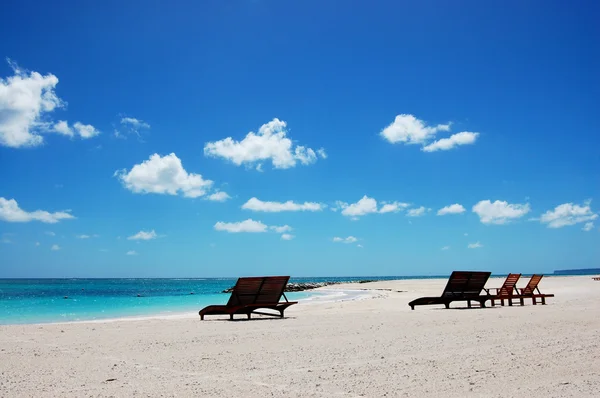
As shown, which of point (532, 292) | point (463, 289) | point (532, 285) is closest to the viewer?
point (463, 289)

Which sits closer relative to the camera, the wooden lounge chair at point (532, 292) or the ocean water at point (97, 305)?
the wooden lounge chair at point (532, 292)

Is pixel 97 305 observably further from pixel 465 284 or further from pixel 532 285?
pixel 532 285

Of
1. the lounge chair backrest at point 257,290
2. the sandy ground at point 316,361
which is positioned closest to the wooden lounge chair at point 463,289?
the lounge chair backrest at point 257,290

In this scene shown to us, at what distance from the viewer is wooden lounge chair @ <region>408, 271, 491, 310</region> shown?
17531 millimetres

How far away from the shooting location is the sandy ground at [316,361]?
554cm

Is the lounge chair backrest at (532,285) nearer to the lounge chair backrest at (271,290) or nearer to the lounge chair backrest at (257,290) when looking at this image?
the lounge chair backrest at (271,290)

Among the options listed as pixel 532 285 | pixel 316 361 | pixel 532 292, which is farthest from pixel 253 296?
pixel 532 285

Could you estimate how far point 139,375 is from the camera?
21.2 ft

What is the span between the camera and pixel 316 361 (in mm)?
7250

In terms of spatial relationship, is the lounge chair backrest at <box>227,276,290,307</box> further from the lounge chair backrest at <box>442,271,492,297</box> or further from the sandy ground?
the lounge chair backrest at <box>442,271,492,297</box>

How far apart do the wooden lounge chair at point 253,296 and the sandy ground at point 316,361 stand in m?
3.45

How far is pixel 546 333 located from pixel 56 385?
8.23 metres

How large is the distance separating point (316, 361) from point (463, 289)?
12.3 m

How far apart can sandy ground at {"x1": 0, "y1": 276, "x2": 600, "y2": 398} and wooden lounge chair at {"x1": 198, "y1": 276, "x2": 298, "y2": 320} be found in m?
3.45
